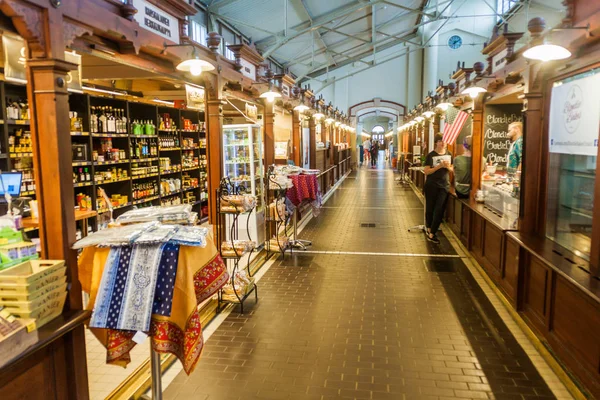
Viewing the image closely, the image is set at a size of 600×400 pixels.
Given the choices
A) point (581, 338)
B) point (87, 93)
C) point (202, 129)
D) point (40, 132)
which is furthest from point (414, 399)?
point (202, 129)

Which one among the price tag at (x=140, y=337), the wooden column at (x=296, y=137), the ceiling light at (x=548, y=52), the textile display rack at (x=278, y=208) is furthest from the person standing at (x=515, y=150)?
the wooden column at (x=296, y=137)

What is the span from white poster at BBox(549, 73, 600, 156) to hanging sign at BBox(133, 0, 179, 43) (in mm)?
3615

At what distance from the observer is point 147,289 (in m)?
2.62

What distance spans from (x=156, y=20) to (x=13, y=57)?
1423mm

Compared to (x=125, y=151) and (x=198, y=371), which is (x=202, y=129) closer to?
(x=125, y=151)

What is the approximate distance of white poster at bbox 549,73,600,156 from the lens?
3.71 metres

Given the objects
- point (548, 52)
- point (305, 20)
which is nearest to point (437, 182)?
point (548, 52)

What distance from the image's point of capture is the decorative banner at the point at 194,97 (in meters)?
5.65

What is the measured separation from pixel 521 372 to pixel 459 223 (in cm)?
490

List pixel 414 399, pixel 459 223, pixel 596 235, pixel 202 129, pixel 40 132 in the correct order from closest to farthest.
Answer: pixel 40 132 → pixel 414 399 → pixel 596 235 → pixel 459 223 → pixel 202 129

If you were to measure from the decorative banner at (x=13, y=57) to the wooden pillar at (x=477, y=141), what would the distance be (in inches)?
253

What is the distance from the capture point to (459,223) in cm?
830

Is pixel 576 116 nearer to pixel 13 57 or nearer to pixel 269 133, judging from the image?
pixel 13 57

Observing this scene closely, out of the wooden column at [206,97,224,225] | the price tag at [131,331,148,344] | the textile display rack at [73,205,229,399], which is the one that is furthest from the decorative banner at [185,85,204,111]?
the price tag at [131,331,148,344]
